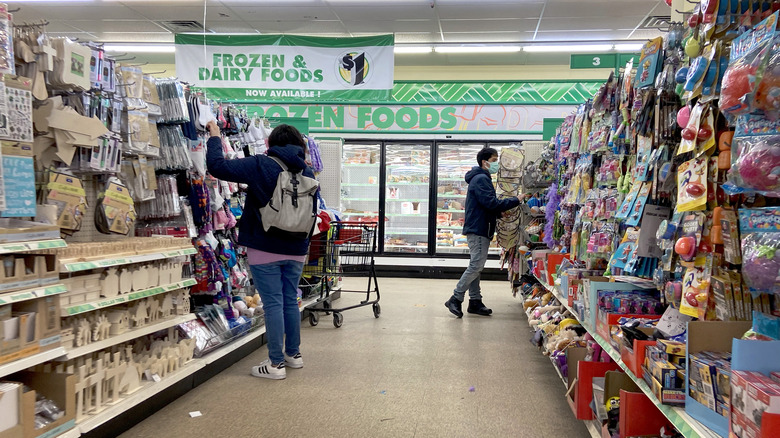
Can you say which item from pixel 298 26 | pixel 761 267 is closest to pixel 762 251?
pixel 761 267

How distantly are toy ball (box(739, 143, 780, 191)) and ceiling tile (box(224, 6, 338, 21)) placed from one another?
616 cm

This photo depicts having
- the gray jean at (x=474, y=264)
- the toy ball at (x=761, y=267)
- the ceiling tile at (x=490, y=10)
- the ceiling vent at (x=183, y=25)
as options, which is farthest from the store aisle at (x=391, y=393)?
the ceiling vent at (x=183, y=25)

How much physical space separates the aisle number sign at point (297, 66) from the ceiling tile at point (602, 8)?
2.29 meters

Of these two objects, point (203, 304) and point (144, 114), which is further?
point (203, 304)

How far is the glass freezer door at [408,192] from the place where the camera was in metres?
9.15

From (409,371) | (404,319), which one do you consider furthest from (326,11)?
(409,371)

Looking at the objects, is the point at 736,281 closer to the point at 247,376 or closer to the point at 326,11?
the point at 247,376

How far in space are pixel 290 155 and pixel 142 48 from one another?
21.2 ft

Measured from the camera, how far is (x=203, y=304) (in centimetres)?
394

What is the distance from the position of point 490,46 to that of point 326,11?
265 centimetres

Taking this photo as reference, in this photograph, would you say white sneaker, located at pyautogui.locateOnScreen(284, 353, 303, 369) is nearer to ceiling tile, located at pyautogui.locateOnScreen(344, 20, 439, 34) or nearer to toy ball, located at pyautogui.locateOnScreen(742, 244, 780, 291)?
toy ball, located at pyautogui.locateOnScreen(742, 244, 780, 291)

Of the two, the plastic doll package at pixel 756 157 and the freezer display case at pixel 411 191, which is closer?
the plastic doll package at pixel 756 157

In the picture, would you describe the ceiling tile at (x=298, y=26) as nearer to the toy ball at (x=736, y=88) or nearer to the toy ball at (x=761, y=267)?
the toy ball at (x=736, y=88)

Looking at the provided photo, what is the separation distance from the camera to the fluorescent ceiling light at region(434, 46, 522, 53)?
8305mm
